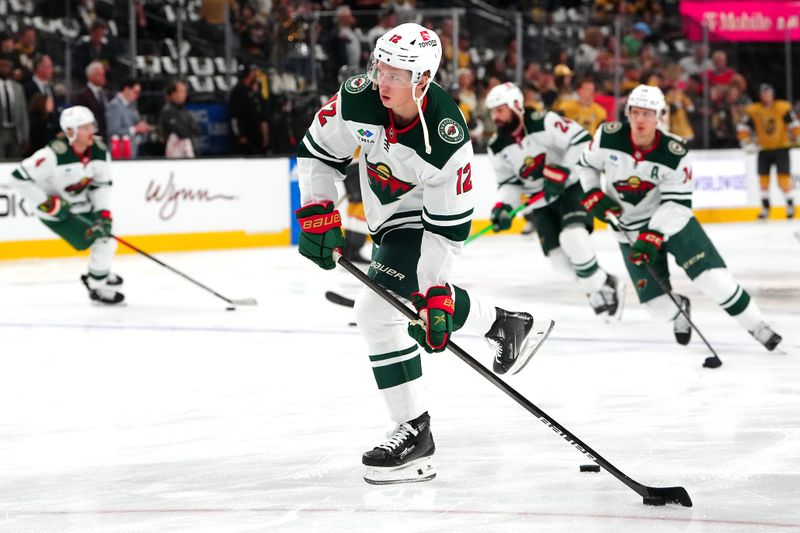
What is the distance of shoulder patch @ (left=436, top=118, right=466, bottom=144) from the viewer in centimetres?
329

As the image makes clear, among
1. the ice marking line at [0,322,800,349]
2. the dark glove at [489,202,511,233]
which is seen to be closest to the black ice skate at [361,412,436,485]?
the ice marking line at [0,322,800,349]

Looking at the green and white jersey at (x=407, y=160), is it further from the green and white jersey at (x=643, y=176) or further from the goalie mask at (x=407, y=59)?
the green and white jersey at (x=643, y=176)

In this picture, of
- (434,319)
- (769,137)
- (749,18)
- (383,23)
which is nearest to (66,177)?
(434,319)

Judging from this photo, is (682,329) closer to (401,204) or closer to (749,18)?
(401,204)

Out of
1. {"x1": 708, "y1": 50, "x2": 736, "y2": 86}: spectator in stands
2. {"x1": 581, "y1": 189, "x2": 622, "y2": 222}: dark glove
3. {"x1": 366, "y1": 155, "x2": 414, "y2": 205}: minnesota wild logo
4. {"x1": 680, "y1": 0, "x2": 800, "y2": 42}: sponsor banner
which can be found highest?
{"x1": 680, "y1": 0, "x2": 800, "y2": 42}: sponsor banner

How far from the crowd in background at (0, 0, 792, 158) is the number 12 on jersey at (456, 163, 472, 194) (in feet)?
23.1

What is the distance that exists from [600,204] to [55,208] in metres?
3.20

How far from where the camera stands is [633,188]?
5633mm

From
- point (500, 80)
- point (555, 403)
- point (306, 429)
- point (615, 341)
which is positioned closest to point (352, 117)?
→ point (306, 429)

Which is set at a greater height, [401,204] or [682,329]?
[401,204]

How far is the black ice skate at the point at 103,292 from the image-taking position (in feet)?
24.3

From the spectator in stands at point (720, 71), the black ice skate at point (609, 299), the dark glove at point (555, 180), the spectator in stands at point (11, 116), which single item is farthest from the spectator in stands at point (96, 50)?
the spectator in stands at point (720, 71)

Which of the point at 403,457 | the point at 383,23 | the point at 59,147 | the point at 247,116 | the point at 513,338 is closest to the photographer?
the point at 403,457

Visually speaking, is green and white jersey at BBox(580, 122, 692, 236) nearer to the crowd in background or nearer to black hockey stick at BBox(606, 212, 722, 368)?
black hockey stick at BBox(606, 212, 722, 368)
